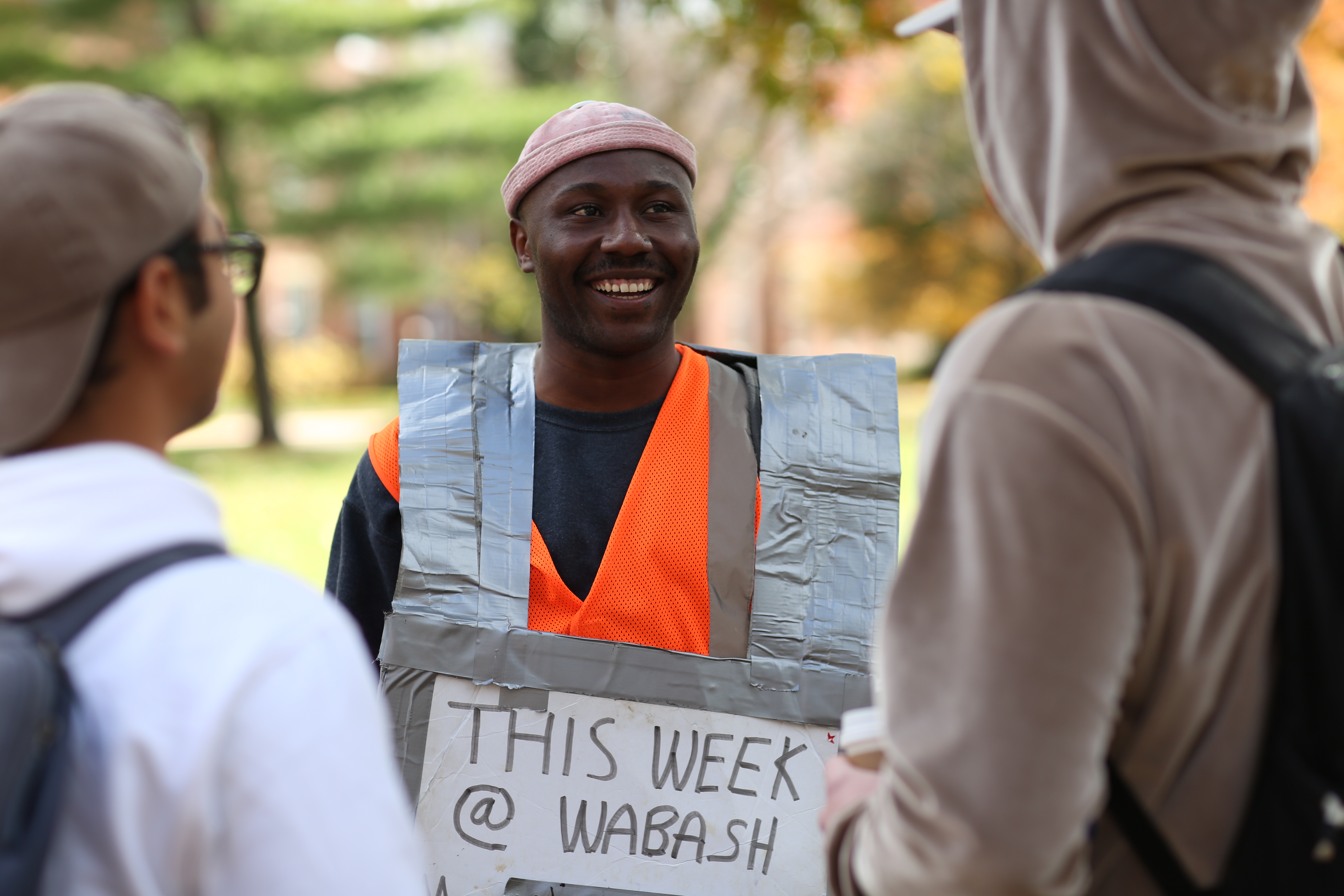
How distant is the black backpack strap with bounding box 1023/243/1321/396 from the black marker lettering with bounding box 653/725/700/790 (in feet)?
4.06

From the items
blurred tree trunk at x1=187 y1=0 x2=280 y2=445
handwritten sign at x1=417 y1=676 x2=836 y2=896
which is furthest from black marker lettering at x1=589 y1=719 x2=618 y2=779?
blurred tree trunk at x1=187 y1=0 x2=280 y2=445

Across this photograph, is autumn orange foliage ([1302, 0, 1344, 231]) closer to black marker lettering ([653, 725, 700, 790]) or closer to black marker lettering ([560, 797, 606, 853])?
black marker lettering ([653, 725, 700, 790])

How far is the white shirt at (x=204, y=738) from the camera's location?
1036mm

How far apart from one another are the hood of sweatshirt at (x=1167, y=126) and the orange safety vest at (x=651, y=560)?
3.84 ft

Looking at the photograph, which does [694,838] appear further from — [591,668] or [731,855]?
[591,668]

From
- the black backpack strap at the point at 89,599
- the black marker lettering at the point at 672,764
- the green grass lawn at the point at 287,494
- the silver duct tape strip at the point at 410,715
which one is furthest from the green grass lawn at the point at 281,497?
the black backpack strap at the point at 89,599

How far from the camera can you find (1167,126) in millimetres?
→ 1201

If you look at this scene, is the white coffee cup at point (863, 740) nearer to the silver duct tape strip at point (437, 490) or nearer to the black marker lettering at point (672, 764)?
the black marker lettering at point (672, 764)

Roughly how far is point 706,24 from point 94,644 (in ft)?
27.9

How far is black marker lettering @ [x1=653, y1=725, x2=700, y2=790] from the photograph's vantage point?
215 centimetres

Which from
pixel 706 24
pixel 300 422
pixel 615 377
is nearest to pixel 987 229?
pixel 300 422

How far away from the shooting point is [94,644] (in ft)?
3.50

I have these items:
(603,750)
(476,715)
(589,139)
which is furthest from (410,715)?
(589,139)

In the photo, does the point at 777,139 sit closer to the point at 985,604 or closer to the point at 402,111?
the point at 402,111
